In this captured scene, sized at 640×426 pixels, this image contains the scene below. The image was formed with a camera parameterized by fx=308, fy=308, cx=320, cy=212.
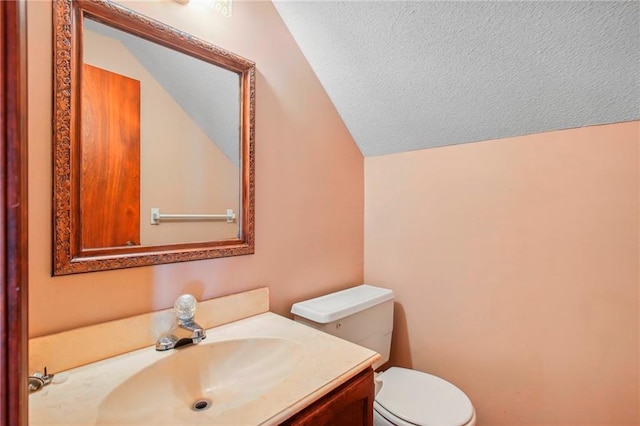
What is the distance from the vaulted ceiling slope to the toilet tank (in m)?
0.82

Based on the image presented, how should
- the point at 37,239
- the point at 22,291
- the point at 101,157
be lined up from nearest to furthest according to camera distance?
the point at 22,291, the point at 37,239, the point at 101,157

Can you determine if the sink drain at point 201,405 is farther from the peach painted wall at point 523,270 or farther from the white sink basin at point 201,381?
the peach painted wall at point 523,270

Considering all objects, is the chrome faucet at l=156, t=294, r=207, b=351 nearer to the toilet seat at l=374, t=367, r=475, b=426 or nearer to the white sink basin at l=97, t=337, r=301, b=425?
the white sink basin at l=97, t=337, r=301, b=425

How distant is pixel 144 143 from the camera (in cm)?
100

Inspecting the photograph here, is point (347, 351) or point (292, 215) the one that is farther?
point (292, 215)

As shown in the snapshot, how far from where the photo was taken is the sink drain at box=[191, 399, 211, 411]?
843 millimetres

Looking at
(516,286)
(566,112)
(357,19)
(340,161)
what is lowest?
(516,286)

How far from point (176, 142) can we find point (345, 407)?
3.24ft

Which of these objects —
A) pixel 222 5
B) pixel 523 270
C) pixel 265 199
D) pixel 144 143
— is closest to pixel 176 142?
pixel 144 143

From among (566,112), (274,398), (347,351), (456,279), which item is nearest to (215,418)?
(274,398)

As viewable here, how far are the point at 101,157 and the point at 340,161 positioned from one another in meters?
1.06

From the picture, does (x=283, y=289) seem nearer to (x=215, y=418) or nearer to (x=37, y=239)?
(x=215, y=418)

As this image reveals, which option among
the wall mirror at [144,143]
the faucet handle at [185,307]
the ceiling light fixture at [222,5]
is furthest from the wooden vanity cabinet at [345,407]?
the ceiling light fixture at [222,5]

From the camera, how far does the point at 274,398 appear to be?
702 mm
